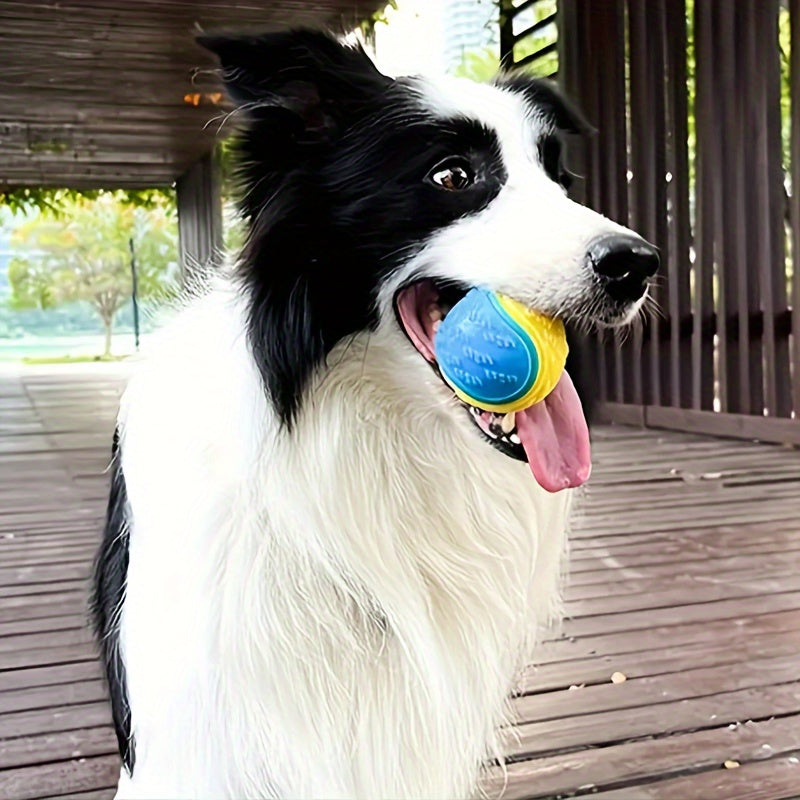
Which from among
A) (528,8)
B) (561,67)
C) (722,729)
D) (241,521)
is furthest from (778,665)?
(528,8)

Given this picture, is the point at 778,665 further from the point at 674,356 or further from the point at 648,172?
the point at 648,172

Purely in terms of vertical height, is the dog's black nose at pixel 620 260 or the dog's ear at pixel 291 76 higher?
the dog's ear at pixel 291 76

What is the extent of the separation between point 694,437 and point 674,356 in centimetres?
59

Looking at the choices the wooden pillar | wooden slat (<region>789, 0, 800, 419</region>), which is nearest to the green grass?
the wooden pillar

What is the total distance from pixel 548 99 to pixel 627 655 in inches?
54.3

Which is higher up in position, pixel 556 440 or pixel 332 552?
pixel 556 440

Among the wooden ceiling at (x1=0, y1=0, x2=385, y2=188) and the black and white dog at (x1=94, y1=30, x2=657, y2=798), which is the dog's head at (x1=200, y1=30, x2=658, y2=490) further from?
the wooden ceiling at (x1=0, y1=0, x2=385, y2=188)

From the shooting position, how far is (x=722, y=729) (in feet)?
6.35

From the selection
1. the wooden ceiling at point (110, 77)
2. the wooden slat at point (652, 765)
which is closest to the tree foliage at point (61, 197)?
the wooden ceiling at point (110, 77)

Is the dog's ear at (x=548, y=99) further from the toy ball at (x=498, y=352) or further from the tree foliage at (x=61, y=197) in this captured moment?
the tree foliage at (x=61, y=197)

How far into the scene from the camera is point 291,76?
1.33m

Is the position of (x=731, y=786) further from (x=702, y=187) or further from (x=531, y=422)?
(x=702, y=187)

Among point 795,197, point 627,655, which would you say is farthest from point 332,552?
point 795,197

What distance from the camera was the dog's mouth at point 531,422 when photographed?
1.25 m
